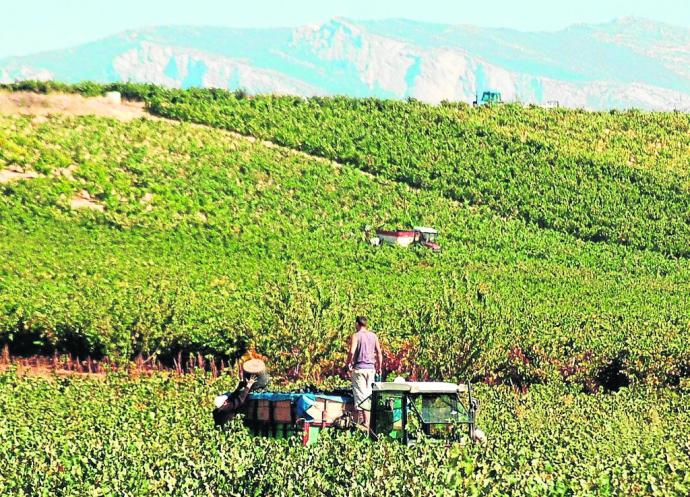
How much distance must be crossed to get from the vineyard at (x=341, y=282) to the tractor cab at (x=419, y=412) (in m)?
0.80

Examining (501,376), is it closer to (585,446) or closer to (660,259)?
(585,446)

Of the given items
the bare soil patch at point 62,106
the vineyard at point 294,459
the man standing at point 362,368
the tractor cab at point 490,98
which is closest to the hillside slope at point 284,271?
the bare soil patch at point 62,106

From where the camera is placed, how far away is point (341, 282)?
174 feet

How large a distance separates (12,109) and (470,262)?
1491 inches

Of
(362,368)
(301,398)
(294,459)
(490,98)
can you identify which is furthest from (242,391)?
(490,98)

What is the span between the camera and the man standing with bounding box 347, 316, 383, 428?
818 inches

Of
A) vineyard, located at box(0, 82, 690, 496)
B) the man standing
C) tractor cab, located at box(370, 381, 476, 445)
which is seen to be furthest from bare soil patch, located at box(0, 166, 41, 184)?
tractor cab, located at box(370, 381, 476, 445)

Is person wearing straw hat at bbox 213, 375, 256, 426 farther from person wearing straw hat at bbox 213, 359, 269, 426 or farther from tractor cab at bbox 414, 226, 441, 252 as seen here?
tractor cab at bbox 414, 226, 441, 252

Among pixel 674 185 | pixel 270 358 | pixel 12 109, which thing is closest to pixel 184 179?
pixel 12 109

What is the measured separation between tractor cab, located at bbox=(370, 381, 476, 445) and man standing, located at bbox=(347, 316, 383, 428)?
1.58 feet

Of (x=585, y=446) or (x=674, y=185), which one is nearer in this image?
(x=585, y=446)

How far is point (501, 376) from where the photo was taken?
36031 millimetres

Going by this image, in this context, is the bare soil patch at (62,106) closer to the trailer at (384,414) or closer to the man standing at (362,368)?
the man standing at (362,368)

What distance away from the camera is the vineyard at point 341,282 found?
18453mm
